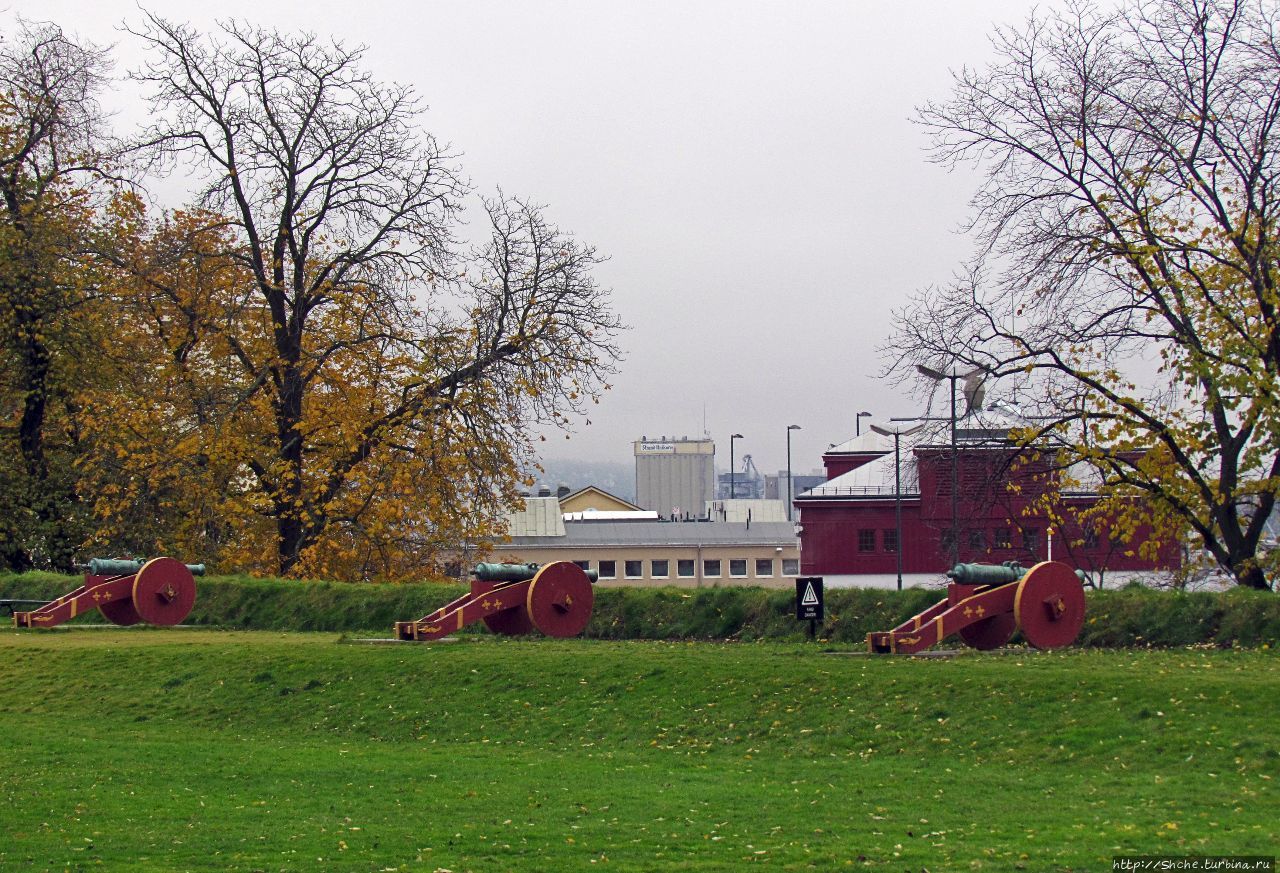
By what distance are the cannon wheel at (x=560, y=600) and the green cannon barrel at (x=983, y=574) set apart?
6.13m

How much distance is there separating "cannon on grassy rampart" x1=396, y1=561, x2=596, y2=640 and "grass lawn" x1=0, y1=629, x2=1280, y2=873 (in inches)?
42.8

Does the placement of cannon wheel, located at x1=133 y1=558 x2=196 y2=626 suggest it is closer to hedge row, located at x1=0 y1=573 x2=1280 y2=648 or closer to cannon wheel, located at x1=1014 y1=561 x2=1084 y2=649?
hedge row, located at x1=0 y1=573 x2=1280 y2=648

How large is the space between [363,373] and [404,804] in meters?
27.4

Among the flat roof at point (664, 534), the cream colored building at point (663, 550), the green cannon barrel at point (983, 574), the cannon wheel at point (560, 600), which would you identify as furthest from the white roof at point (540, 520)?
the green cannon barrel at point (983, 574)

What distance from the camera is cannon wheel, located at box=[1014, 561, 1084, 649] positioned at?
19.0 m

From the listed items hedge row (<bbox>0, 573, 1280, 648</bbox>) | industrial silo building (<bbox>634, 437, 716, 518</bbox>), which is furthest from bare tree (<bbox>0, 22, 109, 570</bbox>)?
industrial silo building (<bbox>634, 437, 716, 518</bbox>)

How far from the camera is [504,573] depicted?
23312 millimetres

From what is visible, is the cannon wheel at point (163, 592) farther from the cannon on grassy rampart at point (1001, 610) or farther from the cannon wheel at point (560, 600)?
the cannon on grassy rampart at point (1001, 610)

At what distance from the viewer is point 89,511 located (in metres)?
41.7

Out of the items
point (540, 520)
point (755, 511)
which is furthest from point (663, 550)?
point (755, 511)

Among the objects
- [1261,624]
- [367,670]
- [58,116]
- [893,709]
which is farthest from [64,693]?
[58,116]

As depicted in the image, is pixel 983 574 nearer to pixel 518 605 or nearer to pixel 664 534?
pixel 518 605

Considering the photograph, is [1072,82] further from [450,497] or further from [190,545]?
[190,545]

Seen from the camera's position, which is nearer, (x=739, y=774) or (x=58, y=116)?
(x=739, y=774)
